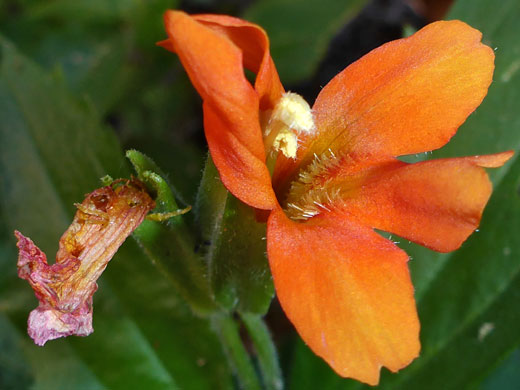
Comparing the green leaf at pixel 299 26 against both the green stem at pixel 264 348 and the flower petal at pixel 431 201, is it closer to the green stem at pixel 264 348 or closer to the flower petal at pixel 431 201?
the green stem at pixel 264 348

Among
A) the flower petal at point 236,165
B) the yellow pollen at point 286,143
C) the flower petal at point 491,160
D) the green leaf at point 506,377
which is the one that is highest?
the flower petal at point 236,165

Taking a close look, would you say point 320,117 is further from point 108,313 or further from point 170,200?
point 108,313

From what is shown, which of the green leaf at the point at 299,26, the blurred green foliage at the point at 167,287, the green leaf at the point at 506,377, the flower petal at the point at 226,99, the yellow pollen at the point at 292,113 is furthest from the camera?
the green leaf at the point at 299,26

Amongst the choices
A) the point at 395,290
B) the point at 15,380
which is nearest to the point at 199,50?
the point at 395,290

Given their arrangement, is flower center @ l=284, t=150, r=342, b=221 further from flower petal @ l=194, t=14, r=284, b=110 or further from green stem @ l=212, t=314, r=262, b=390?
green stem @ l=212, t=314, r=262, b=390

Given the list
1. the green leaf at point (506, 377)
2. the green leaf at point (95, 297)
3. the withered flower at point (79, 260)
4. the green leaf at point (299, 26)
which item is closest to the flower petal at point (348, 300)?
the withered flower at point (79, 260)
